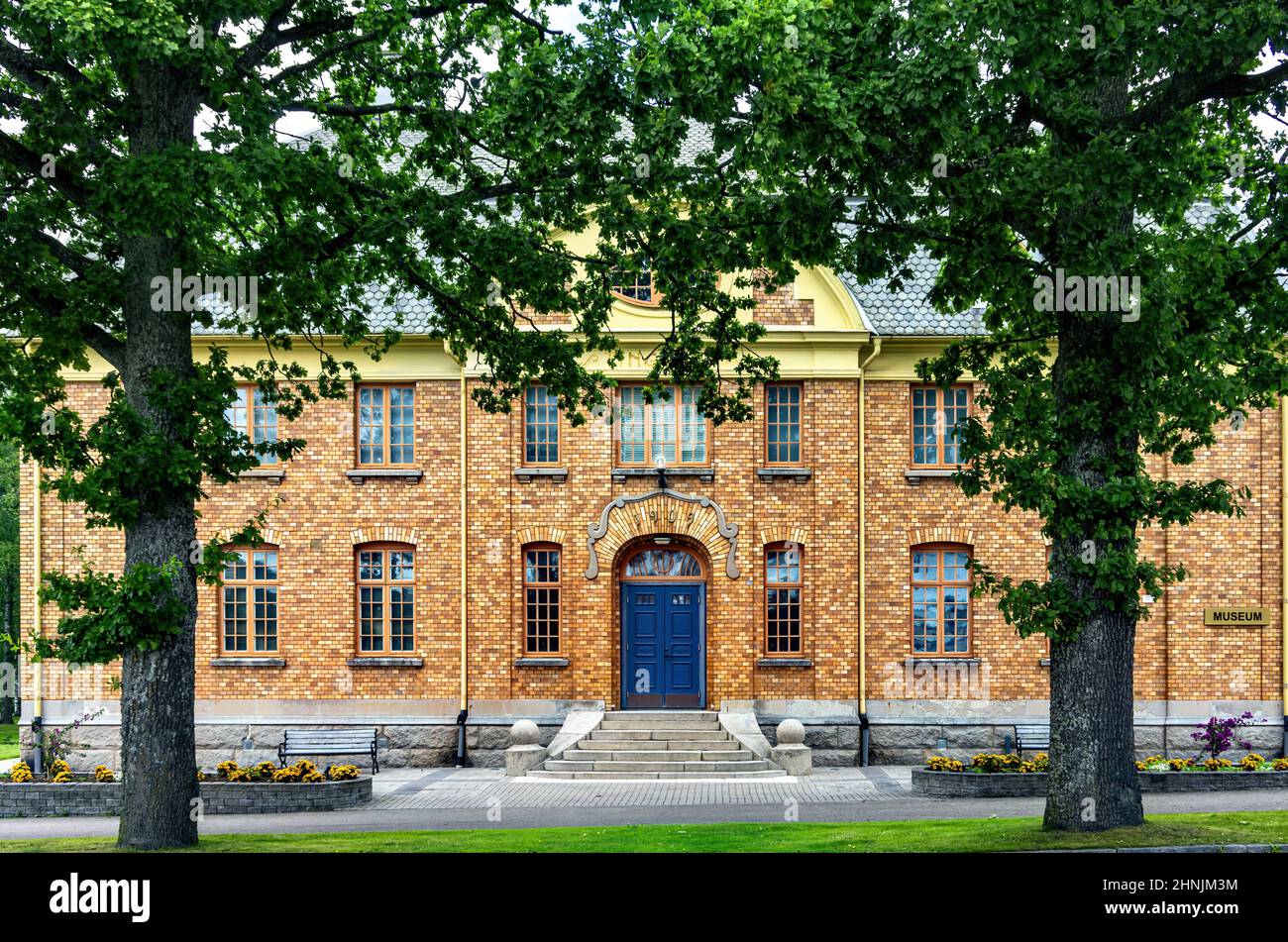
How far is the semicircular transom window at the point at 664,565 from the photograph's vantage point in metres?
22.3

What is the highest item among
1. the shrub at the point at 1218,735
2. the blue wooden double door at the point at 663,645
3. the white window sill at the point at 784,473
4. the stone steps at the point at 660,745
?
the white window sill at the point at 784,473

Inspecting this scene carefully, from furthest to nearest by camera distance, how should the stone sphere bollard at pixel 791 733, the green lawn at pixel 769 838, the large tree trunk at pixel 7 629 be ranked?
the large tree trunk at pixel 7 629, the stone sphere bollard at pixel 791 733, the green lawn at pixel 769 838

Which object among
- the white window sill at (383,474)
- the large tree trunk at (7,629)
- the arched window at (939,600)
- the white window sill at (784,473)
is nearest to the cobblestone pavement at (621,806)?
the arched window at (939,600)

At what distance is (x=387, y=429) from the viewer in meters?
22.5

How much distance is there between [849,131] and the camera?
31.6ft

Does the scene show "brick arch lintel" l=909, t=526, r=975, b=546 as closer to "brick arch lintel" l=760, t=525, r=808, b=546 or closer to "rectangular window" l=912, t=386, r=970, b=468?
"rectangular window" l=912, t=386, r=970, b=468

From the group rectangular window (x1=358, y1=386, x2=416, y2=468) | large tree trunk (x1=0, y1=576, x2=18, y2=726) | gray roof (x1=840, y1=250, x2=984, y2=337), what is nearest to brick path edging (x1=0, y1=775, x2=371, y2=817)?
rectangular window (x1=358, y1=386, x2=416, y2=468)

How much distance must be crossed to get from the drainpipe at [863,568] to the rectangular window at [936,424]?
1003 mm

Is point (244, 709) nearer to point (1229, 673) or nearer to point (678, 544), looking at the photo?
point (678, 544)

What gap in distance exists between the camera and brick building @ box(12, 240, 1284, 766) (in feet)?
71.1

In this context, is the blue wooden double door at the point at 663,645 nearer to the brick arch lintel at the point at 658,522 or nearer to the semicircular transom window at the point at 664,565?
the semicircular transom window at the point at 664,565

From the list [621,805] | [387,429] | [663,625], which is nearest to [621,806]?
[621,805]

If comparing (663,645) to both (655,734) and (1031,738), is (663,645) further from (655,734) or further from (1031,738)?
(1031,738)

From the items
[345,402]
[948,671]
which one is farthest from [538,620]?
[948,671]
